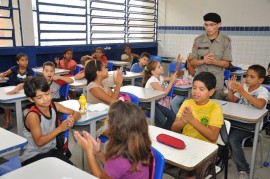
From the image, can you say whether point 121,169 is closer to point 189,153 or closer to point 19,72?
point 189,153

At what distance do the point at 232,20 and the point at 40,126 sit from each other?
20.9 ft

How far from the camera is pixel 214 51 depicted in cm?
332

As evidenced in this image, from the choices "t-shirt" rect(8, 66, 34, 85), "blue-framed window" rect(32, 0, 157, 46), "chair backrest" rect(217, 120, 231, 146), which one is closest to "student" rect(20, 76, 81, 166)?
"chair backrest" rect(217, 120, 231, 146)

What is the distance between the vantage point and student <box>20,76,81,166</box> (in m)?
1.99

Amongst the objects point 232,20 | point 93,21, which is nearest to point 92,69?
point 93,21

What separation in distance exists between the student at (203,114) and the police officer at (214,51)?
1.01 meters

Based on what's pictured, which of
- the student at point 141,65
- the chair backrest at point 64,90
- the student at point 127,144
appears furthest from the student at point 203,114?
the student at point 141,65

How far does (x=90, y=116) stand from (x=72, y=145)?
134 centimetres

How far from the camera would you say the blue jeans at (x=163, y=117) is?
357 centimetres

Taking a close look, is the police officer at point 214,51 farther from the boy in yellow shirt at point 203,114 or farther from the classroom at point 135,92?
the boy in yellow shirt at point 203,114

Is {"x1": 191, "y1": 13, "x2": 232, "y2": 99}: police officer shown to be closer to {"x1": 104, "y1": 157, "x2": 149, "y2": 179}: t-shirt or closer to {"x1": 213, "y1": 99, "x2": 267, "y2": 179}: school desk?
{"x1": 213, "y1": 99, "x2": 267, "y2": 179}: school desk

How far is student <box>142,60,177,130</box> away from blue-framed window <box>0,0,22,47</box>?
3064mm

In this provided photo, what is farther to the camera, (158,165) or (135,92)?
(135,92)

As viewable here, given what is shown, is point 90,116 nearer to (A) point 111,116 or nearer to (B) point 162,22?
(A) point 111,116
